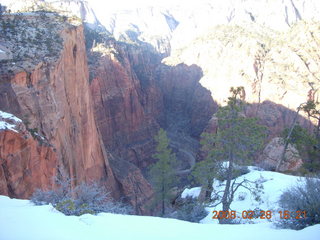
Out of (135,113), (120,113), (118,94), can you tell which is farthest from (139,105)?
(118,94)

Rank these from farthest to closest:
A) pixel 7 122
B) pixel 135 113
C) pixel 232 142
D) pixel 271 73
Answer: pixel 135 113
pixel 271 73
pixel 7 122
pixel 232 142

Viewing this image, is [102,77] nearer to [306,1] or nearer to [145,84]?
[145,84]

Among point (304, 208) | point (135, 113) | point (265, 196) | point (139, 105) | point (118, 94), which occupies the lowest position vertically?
point (265, 196)

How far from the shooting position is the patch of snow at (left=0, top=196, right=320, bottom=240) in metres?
5.17

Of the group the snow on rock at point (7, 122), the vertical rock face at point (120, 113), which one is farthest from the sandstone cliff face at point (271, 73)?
the snow on rock at point (7, 122)

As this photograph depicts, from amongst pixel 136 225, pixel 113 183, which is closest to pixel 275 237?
pixel 136 225

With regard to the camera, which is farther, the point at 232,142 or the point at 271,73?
the point at 271,73

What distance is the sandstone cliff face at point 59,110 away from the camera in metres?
12.7

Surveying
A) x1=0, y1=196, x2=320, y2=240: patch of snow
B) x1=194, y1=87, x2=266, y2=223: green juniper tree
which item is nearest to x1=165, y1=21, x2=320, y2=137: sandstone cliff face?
x1=194, y1=87, x2=266, y2=223: green juniper tree

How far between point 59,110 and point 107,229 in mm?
12547

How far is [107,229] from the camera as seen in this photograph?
18.5 feet

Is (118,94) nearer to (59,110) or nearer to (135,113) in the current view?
(135,113)

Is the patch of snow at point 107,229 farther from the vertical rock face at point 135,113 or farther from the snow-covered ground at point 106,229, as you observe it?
the vertical rock face at point 135,113

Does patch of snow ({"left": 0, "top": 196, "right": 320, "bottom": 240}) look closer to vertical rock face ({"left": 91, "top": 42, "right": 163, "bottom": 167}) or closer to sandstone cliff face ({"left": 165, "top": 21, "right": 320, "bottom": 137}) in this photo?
vertical rock face ({"left": 91, "top": 42, "right": 163, "bottom": 167})
